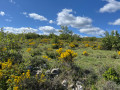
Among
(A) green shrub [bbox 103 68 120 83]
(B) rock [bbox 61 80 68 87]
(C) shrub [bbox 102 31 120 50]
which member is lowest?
(B) rock [bbox 61 80 68 87]

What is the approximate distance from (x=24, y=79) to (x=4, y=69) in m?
1.02

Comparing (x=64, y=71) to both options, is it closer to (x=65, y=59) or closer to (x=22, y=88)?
(x=65, y=59)

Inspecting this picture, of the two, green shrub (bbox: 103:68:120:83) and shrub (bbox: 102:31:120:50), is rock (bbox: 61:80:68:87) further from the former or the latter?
shrub (bbox: 102:31:120:50)

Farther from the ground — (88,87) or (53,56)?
(53,56)

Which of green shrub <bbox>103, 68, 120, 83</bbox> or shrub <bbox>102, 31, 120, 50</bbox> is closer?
green shrub <bbox>103, 68, 120, 83</bbox>

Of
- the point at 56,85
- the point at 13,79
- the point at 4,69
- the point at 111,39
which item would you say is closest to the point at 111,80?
the point at 56,85

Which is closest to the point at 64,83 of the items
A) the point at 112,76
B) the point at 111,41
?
the point at 112,76

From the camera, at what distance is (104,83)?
3.05m

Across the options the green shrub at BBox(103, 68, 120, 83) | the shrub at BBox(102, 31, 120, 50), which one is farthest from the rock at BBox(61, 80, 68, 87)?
the shrub at BBox(102, 31, 120, 50)

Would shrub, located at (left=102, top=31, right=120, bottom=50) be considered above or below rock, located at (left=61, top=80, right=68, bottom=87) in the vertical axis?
above

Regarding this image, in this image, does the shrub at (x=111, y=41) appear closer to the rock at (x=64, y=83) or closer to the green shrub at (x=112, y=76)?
the green shrub at (x=112, y=76)

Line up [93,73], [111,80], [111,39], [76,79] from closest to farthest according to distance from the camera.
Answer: [111,80], [76,79], [93,73], [111,39]

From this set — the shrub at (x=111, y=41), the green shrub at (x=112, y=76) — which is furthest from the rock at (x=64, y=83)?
the shrub at (x=111, y=41)

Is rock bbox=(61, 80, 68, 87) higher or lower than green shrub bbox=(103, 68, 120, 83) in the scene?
lower
